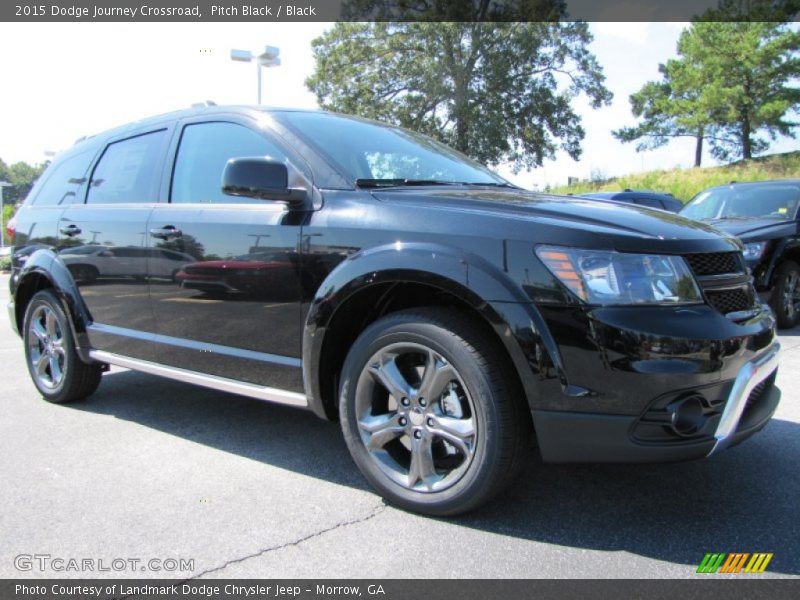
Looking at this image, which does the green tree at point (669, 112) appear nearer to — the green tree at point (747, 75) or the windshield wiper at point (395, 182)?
the green tree at point (747, 75)

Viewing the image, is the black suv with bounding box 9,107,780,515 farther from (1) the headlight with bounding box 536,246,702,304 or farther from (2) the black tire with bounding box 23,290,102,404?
(2) the black tire with bounding box 23,290,102,404

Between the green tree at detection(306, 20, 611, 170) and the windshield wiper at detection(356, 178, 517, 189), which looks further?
the green tree at detection(306, 20, 611, 170)

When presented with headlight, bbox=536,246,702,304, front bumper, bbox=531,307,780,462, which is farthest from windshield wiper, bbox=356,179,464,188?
front bumper, bbox=531,307,780,462

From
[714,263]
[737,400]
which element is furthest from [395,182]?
[737,400]

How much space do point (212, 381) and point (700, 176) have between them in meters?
33.1

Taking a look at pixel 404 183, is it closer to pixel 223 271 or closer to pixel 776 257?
pixel 223 271

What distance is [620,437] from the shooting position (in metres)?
2.29

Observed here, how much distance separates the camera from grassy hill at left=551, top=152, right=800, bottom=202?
29266 millimetres

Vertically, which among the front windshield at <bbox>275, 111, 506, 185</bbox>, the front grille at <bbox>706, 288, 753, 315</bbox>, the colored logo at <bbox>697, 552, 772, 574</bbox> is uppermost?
the front windshield at <bbox>275, 111, 506, 185</bbox>

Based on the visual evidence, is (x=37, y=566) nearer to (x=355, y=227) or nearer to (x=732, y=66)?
(x=355, y=227)

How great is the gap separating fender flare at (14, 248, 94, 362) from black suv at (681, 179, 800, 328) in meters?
5.83

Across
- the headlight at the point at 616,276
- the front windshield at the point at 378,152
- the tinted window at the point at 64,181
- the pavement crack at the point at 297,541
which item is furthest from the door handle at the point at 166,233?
the headlight at the point at 616,276

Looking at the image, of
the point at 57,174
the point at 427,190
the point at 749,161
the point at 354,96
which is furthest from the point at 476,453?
the point at 749,161

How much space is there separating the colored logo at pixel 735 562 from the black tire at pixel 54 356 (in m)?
3.80
